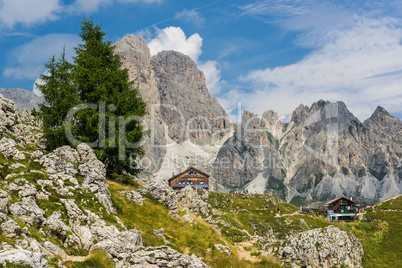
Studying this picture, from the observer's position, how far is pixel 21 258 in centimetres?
1098

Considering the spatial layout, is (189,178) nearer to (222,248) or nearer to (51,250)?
(222,248)

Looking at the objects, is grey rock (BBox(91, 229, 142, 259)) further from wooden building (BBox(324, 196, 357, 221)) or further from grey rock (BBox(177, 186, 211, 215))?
wooden building (BBox(324, 196, 357, 221))

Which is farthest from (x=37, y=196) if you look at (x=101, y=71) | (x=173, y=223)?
(x=101, y=71)

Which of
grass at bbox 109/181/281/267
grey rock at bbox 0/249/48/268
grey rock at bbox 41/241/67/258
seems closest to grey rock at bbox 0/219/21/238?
grey rock at bbox 41/241/67/258

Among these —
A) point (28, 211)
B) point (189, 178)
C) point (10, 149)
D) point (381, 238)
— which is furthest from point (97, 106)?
point (381, 238)

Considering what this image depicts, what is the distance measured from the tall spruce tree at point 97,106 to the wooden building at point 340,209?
8950 centimetres

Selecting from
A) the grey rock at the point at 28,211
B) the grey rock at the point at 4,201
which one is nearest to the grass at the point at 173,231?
the grey rock at the point at 28,211

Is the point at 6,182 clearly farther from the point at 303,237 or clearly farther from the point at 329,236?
the point at 329,236

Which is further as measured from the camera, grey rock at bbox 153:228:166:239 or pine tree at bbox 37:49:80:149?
pine tree at bbox 37:49:80:149

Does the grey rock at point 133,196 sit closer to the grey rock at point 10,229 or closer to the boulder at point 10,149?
the boulder at point 10,149

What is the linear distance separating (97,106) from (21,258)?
25.9m

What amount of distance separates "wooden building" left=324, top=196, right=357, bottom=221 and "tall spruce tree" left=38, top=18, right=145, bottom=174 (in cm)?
8950

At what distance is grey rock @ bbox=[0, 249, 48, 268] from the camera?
1077 cm

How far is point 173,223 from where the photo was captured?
2866cm
